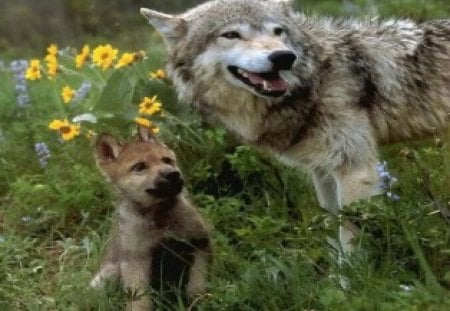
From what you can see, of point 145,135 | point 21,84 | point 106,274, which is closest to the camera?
point 106,274

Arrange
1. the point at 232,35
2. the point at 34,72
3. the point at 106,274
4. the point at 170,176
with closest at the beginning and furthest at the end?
the point at 170,176
the point at 106,274
the point at 232,35
the point at 34,72

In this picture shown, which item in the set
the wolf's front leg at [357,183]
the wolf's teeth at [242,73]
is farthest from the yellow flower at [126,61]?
the wolf's front leg at [357,183]

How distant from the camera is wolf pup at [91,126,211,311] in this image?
4.76 m

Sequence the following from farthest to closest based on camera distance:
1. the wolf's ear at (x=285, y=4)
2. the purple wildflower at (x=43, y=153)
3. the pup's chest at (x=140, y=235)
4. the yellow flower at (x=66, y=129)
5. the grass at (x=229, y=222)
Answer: the purple wildflower at (x=43, y=153), the yellow flower at (x=66, y=129), the wolf's ear at (x=285, y=4), the pup's chest at (x=140, y=235), the grass at (x=229, y=222)

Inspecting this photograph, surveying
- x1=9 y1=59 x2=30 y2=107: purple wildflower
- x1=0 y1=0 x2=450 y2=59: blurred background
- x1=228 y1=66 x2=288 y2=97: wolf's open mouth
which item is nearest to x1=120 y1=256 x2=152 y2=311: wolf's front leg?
x1=228 y1=66 x2=288 y2=97: wolf's open mouth

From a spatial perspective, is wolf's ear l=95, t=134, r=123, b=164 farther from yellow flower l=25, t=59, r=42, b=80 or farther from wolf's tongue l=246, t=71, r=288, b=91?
yellow flower l=25, t=59, r=42, b=80

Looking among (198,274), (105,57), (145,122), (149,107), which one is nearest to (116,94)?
(105,57)

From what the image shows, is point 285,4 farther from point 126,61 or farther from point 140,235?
point 140,235

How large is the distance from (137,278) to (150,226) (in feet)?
0.80

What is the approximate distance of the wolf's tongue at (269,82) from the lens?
5.44 meters

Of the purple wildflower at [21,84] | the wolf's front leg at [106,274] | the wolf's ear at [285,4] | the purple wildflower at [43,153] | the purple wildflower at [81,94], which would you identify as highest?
the wolf's ear at [285,4]

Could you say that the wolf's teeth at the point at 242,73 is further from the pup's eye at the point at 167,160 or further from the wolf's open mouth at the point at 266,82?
the pup's eye at the point at 167,160

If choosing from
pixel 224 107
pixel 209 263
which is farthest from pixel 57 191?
pixel 209 263

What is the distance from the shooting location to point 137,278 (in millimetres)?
4773
